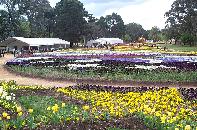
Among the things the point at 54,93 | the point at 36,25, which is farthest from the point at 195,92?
the point at 36,25

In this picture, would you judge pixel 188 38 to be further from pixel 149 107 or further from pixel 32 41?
pixel 149 107

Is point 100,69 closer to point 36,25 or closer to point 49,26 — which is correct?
point 49,26

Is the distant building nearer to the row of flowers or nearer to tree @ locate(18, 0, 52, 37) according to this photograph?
tree @ locate(18, 0, 52, 37)

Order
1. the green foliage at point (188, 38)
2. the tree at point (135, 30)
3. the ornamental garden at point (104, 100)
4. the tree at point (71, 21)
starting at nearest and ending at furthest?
the ornamental garden at point (104, 100)
the green foliage at point (188, 38)
the tree at point (71, 21)
the tree at point (135, 30)

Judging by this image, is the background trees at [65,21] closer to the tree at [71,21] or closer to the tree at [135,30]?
the tree at [71,21]

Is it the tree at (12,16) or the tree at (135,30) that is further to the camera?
the tree at (135,30)

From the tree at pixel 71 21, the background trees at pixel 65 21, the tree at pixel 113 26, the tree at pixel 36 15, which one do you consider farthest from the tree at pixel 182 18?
the tree at pixel 113 26

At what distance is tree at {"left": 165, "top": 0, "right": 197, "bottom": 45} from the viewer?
235ft

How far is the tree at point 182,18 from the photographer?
71.7 meters

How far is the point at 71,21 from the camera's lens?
73.8 metres

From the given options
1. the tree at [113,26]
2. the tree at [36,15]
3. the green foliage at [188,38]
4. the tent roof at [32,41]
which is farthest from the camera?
the tree at [113,26]

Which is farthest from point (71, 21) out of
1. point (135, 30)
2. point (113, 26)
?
point (135, 30)

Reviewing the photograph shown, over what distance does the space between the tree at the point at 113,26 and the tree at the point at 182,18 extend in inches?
1747

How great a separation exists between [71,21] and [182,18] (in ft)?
71.0
